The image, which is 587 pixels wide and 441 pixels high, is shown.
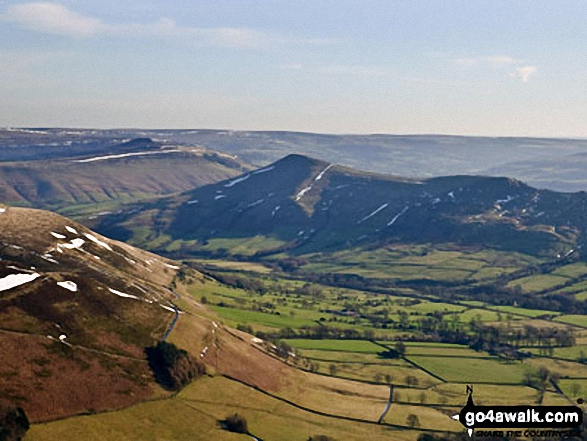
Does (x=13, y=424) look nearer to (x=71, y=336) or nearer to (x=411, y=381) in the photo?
(x=71, y=336)

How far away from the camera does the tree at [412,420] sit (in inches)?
5915

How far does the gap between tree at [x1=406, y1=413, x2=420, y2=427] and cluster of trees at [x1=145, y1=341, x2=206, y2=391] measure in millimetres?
47223

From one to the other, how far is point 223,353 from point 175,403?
31.0m

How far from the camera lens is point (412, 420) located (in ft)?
497

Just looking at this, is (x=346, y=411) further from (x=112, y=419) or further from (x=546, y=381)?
(x=546, y=381)

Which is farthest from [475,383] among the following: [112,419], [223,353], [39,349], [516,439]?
[39,349]

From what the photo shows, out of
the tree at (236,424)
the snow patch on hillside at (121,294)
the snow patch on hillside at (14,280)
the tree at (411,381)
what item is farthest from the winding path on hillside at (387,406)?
the snow patch on hillside at (14,280)

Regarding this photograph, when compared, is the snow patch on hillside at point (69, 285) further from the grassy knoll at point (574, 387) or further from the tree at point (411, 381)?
Result: the grassy knoll at point (574, 387)

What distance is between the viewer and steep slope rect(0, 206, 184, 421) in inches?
5113

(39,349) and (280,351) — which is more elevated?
(39,349)

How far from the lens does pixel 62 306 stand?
161 m

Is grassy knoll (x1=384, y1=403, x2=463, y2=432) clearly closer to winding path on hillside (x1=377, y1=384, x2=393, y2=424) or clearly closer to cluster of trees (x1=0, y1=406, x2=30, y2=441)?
winding path on hillside (x1=377, y1=384, x2=393, y2=424)

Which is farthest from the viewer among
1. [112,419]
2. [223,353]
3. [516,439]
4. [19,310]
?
[223,353]

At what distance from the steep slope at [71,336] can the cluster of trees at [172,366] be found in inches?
92.9
